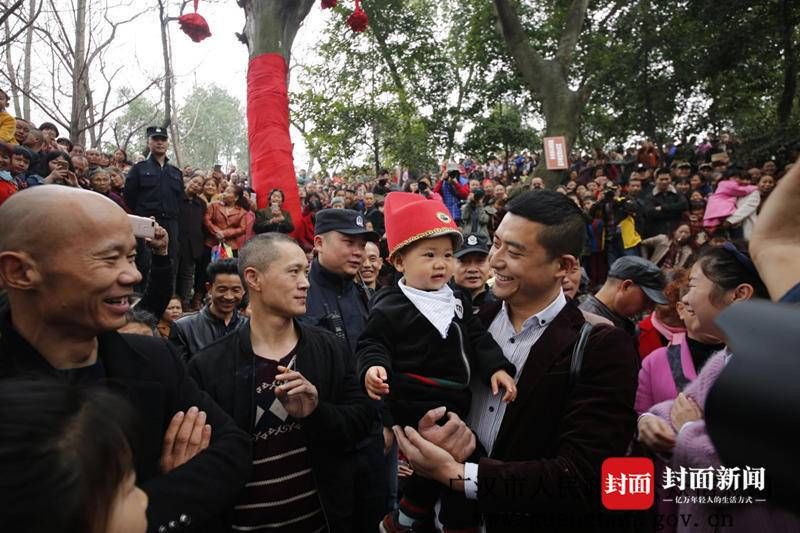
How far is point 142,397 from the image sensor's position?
1470 mm

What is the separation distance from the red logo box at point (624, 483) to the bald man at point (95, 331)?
3.46 feet

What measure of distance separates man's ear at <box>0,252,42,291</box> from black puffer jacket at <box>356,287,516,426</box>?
1.07 meters

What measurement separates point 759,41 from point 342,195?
10266 mm

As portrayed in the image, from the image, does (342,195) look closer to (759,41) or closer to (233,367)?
(233,367)

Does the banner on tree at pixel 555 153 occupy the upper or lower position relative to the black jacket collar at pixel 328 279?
upper

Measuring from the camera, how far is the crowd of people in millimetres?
1062

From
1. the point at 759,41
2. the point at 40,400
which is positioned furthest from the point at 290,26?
the point at 759,41

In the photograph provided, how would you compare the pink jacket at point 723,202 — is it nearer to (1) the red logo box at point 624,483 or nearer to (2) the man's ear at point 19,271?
(1) the red logo box at point 624,483

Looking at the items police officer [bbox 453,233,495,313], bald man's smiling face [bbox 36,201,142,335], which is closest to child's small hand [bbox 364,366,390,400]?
bald man's smiling face [bbox 36,201,142,335]

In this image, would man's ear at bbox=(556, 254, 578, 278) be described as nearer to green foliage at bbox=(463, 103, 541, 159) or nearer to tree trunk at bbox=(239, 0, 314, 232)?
tree trunk at bbox=(239, 0, 314, 232)

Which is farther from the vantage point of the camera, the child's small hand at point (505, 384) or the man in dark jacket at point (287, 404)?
Result: the man in dark jacket at point (287, 404)

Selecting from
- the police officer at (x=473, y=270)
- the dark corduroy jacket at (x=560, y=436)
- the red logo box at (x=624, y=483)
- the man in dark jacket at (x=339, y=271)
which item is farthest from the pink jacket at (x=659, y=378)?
the man in dark jacket at (x=339, y=271)

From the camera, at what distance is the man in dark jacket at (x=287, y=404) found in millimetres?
2115

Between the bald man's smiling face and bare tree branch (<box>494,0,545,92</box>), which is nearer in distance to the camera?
the bald man's smiling face
